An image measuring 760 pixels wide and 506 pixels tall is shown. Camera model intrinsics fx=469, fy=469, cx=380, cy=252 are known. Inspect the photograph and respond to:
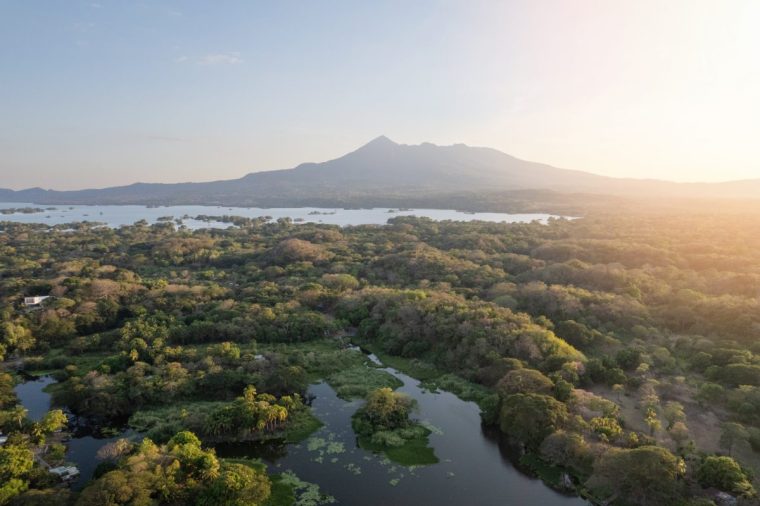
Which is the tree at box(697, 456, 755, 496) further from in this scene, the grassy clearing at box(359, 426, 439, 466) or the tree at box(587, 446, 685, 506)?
the grassy clearing at box(359, 426, 439, 466)

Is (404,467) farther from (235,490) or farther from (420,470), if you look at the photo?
(235,490)

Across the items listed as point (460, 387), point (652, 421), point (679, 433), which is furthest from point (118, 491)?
point (679, 433)

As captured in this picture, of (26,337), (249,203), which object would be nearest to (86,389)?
(26,337)

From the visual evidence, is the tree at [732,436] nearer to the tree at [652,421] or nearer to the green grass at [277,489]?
the tree at [652,421]

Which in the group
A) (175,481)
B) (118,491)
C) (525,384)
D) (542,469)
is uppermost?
(118,491)

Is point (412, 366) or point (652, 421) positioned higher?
point (652, 421)

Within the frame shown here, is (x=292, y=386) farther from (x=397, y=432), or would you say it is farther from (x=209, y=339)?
(x=209, y=339)

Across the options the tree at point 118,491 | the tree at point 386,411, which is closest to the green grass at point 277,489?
the tree at point 118,491

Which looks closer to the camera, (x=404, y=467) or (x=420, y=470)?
(x=420, y=470)
